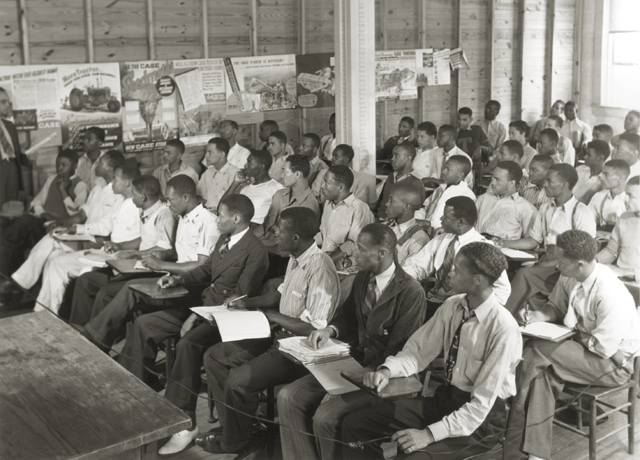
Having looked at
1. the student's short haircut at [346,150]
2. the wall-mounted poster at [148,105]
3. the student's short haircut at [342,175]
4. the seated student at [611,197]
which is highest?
the wall-mounted poster at [148,105]

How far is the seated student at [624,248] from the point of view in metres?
4.36

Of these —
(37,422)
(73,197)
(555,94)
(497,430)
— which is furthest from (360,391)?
(555,94)

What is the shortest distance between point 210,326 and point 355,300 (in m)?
0.95

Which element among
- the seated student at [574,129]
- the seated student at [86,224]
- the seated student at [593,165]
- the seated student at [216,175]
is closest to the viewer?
the seated student at [86,224]

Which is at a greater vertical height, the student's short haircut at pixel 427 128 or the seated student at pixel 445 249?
the student's short haircut at pixel 427 128

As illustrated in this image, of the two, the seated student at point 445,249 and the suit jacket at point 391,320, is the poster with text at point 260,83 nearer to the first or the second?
the seated student at point 445,249

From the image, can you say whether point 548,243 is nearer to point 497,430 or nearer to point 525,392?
point 525,392

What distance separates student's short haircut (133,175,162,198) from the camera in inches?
203

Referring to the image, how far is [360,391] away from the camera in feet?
10.6

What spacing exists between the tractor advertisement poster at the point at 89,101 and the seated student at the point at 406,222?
403 cm

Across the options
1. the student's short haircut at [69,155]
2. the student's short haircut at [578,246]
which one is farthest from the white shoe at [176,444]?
the student's short haircut at [69,155]

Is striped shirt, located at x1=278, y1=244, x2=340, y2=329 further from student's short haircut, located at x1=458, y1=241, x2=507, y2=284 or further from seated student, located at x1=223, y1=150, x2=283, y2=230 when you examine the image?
seated student, located at x1=223, y1=150, x2=283, y2=230

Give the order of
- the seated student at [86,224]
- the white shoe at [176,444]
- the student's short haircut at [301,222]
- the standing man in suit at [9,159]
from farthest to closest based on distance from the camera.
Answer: the standing man in suit at [9,159]
the seated student at [86,224]
the student's short haircut at [301,222]
the white shoe at [176,444]

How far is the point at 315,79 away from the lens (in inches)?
372
